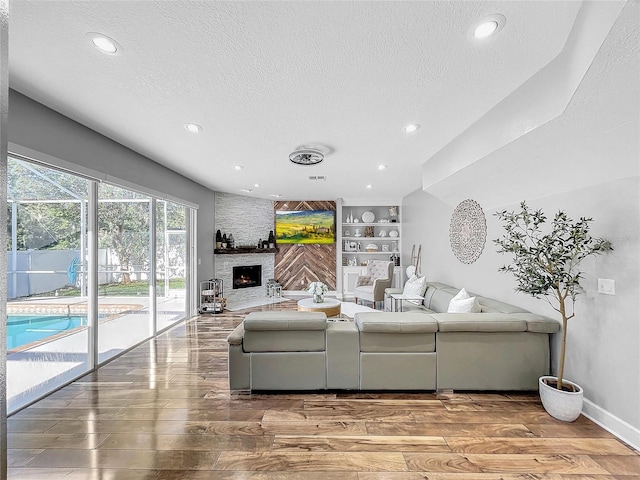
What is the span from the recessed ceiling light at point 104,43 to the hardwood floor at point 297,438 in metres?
2.64

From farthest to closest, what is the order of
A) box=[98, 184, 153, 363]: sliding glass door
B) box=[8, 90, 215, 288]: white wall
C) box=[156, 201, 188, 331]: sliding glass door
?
box=[156, 201, 188, 331]: sliding glass door → box=[98, 184, 153, 363]: sliding glass door → box=[8, 90, 215, 288]: white wall

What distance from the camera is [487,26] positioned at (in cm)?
154

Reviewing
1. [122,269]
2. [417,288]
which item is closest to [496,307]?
[417,288]

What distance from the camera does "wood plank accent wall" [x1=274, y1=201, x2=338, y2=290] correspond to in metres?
7.62

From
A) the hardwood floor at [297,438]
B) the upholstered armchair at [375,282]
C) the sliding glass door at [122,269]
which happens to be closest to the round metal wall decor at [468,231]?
the upholstered armchair at [375,282]

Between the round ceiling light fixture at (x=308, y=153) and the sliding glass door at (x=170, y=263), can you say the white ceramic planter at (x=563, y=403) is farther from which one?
the sliding glass door at (x=170, y=263)

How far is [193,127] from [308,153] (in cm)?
131

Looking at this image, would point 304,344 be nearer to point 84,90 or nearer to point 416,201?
point 84,90

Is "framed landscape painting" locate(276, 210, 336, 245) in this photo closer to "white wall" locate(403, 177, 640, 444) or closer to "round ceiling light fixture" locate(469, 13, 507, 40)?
"white wall" locate(403, 177, 640, 444)

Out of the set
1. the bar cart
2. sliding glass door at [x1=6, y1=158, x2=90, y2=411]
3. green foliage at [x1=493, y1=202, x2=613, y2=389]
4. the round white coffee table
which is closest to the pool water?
sliding glass door at [x1=6, y1=158, x2=90, y2=411]

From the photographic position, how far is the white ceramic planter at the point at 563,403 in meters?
2.14

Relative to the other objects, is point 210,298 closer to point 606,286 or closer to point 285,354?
point 285,354

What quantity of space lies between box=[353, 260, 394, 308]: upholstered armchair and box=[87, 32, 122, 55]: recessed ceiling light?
17.3ft

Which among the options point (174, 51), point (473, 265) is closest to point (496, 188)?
point (473, 265)
